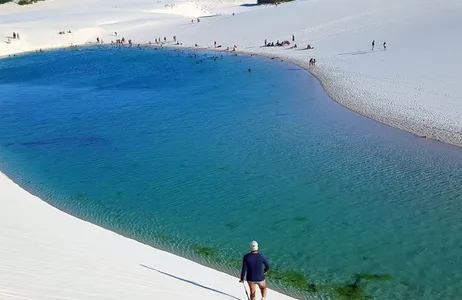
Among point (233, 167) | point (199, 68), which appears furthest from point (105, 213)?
point (199, 68)

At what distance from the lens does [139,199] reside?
16.6m

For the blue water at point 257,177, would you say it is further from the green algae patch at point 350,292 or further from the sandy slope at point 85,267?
the sandy slope at point 85,267

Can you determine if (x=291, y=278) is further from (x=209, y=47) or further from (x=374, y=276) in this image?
(x=209, y=47)

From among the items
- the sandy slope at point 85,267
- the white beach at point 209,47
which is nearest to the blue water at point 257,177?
the sandy slope at point 85,267

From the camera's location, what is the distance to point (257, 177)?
18312 mm

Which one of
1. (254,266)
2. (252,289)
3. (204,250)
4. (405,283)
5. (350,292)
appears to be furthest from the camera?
(204,250)

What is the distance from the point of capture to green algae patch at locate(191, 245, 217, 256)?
500 inches

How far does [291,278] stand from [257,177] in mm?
7211

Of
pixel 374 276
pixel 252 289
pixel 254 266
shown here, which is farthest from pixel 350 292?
pixel 254 266

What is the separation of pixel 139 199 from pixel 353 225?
7.36 meters

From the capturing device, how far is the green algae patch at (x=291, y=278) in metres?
11.1

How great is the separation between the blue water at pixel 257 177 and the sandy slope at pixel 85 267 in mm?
1407

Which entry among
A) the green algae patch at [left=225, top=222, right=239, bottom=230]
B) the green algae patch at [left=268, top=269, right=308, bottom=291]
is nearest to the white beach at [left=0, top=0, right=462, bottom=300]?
the green algae patch at [left=268, top=269, right=308, bottom=291]

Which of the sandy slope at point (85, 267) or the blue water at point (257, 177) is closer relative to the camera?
the sandy slope at point (85, 267)
